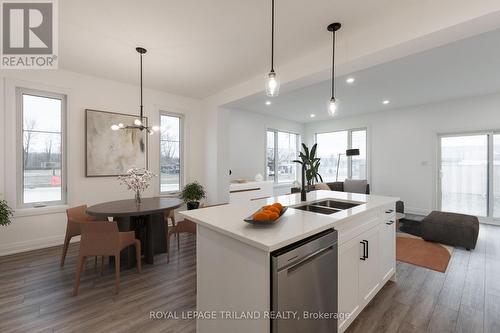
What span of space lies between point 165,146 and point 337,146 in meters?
5.43

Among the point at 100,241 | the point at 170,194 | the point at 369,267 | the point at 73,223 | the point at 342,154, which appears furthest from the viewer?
the point at 342,154

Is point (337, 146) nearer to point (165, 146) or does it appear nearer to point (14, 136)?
point (165, 146)

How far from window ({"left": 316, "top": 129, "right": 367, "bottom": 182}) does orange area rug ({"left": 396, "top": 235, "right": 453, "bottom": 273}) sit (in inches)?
128

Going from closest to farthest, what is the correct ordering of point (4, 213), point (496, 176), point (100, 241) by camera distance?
point (100, 241) < point (4, 213) < point (496, 176)

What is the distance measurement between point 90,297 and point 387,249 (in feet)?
9.80

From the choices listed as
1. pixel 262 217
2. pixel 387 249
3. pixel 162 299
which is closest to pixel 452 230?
pixel 387 249

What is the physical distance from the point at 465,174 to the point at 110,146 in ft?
24.9

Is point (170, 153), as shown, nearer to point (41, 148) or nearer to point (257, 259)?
point (41, 148)

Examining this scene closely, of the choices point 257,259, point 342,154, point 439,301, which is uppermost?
point 342,154

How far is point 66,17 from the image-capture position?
223 cm

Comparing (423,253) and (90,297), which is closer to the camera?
(90,297)

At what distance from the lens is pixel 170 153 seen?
15.2 ft

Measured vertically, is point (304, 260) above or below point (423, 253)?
above

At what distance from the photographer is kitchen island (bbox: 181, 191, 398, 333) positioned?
115 centimetres
